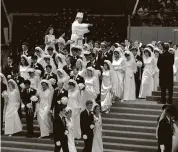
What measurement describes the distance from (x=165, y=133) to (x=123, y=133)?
3837 mm

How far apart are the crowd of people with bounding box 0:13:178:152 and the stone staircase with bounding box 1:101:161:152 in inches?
12.9

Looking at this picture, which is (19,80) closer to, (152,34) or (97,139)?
(97,139)

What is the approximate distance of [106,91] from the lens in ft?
77.9

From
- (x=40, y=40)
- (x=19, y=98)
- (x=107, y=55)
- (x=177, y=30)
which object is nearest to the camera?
(x=19, y=98)

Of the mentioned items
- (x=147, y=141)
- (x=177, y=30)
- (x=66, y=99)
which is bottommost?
(x=147, y=141)

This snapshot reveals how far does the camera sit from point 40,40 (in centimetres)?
3338

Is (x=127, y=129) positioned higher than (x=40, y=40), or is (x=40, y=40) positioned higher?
(x=40, y=40)

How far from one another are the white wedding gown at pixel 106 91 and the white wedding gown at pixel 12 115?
2752 millimetres

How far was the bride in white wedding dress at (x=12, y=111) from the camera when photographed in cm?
2331

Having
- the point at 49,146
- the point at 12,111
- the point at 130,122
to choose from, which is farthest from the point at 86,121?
the point at 12,111

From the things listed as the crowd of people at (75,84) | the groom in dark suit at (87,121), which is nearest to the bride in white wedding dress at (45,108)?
the crowd of people at (75,84)

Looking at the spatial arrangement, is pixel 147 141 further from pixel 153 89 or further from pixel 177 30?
pixel 177 30

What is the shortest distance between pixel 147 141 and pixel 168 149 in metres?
2.97

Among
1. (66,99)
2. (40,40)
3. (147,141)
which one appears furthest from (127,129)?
(40,40)
